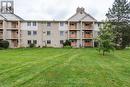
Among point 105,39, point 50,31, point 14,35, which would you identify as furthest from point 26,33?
point 105,39

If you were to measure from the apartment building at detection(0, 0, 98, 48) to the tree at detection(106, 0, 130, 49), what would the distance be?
19.0 ft

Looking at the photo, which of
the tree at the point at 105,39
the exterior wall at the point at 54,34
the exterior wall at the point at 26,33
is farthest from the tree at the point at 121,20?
the tree at the point at 105,39

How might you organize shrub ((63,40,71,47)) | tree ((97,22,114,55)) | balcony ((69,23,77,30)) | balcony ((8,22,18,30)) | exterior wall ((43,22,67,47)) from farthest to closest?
exterior wall ((43,22,67,47)) → balcony ((69,23,77,30)) → balcony ((8,22,18,30)) → shrub ((63,40,71,47)) → tree ((97,22,114,55))

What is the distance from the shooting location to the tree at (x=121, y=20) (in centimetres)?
6612

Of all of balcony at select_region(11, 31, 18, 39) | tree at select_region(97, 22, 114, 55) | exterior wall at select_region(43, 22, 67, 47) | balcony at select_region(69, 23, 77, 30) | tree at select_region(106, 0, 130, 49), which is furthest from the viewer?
exterior wall at select_region(43, 22, 67, 47)

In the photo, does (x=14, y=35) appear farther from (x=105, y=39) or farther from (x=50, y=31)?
(x=105, y=39)

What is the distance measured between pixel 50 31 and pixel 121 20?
18491 millimetres

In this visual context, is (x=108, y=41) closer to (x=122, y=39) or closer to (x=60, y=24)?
(x=122, y=39)

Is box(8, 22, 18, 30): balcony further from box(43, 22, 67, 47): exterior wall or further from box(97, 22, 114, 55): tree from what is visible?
box(97, 22, 114, 55): tree

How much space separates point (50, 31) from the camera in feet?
248

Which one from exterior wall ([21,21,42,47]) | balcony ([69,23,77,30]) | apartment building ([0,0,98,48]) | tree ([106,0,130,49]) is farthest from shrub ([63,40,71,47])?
tree ([106,0,130,49])

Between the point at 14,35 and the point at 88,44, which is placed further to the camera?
the point at 88,44

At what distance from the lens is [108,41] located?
40594mm

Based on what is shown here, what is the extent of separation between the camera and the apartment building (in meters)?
74.1
